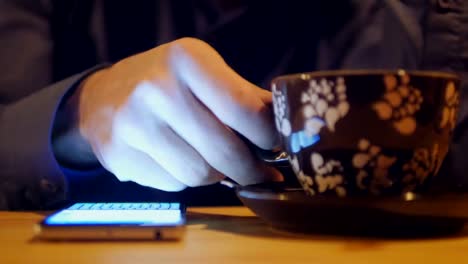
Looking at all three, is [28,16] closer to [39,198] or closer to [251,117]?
[39,198]

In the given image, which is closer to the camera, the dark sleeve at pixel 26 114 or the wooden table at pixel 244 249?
the wooden table at pixel 244 249

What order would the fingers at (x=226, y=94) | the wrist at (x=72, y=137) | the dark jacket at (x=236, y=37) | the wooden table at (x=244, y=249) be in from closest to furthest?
the wooden table at (x=244, y=249), the fingers at (x=226, y=94), the wrist at (x=72, y=137), the dark jacket at (x=236, y=37)

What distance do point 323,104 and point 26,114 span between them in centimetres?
38

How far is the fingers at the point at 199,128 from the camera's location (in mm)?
438

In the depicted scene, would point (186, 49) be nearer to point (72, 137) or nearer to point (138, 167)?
point (138, 167)

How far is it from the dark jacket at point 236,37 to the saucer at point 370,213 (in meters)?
0.43

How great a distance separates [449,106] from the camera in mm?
380

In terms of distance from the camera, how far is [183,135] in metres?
0.45

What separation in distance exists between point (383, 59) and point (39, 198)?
18.8 inches

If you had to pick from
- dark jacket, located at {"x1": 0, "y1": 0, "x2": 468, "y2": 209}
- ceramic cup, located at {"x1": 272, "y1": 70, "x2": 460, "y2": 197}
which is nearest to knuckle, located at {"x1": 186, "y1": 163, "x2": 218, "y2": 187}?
ceramic cup, located at {"x1": 272, "y1": 70, "x2": 460, "y2": 197}

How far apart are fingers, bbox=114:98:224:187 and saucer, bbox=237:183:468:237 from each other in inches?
3.8

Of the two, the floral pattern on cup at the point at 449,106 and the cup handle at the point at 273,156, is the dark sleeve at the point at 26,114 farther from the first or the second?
the floral pattern on cup at the point at 449,106

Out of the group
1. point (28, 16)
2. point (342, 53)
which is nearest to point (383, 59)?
point (342, 53)

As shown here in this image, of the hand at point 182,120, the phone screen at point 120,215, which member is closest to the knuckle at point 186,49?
the hand at point 182,120
